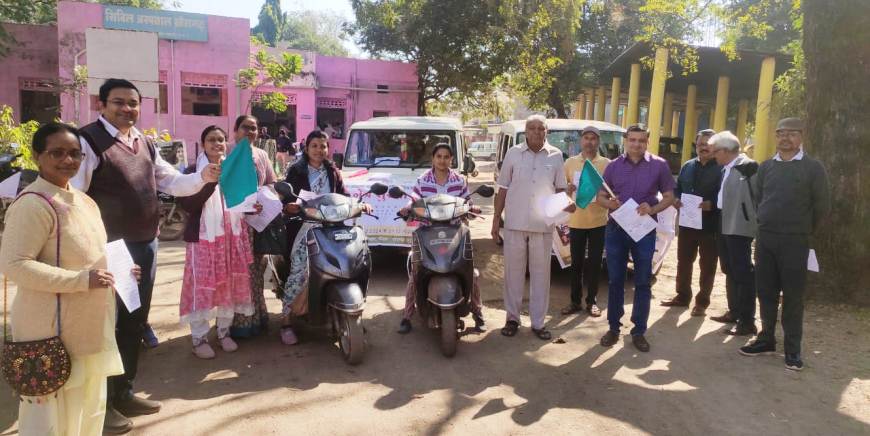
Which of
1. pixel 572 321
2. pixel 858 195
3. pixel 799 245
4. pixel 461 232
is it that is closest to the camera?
pixel 799 245

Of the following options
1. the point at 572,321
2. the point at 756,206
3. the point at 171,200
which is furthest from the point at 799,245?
the point at 171,200

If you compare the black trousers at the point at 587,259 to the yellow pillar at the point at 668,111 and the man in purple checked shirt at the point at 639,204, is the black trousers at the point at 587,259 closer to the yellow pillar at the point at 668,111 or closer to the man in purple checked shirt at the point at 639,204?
the man in purple checked shirt at the point at 639,204

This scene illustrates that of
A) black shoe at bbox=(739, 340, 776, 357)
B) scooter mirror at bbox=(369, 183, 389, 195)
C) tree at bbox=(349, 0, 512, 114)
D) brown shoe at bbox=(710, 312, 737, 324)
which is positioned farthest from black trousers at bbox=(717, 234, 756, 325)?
tree at bbox=(349, 0, 512, 114)

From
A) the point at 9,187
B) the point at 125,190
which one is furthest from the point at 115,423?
the point at 9,187

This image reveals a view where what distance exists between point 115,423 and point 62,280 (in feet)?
4.53

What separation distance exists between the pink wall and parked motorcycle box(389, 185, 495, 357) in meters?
20.1

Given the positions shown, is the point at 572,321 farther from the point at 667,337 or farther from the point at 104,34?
the point at 104,34

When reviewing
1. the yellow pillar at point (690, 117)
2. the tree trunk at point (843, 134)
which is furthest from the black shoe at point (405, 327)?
the yellow pillar at point (690, 117)

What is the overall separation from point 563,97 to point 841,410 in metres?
20.0

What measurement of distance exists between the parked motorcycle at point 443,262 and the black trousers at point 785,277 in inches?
87.2

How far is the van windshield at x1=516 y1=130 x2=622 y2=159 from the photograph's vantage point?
8.45 metres

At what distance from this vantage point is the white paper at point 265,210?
Answer: 15.6 ft

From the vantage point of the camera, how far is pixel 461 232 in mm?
4941

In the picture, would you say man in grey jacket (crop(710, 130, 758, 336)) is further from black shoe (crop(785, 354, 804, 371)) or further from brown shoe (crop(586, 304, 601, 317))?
brown shoe (crop(586, 304, 601, 317))
